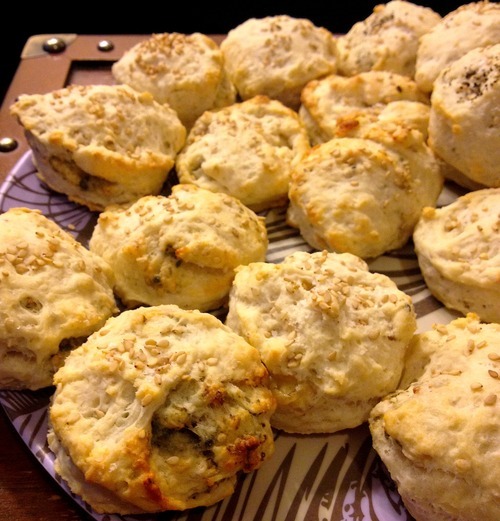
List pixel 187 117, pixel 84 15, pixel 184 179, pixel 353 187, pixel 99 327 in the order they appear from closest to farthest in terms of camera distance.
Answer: pixel 99 327 < pixel 353 187 < pixel 184 179 < pixel 187 117 < pixel 84 15

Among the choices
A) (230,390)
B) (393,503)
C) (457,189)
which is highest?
(230,390)

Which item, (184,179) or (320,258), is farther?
(184,179)

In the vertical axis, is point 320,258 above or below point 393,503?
above

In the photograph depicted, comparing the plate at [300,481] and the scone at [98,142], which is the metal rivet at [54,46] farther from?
the plate at [300,481]

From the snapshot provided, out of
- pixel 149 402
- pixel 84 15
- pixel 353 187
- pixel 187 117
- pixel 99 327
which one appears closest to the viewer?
pixel 149 402

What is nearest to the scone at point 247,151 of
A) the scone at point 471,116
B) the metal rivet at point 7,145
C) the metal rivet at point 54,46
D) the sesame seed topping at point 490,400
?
the scone at point 471,116

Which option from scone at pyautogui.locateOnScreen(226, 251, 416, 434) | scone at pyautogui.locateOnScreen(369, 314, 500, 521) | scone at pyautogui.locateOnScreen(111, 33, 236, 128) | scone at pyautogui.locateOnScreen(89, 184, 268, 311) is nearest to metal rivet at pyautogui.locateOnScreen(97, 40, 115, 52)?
scone at pyautogui.locateOnScreen(111, 33, 236, 128)

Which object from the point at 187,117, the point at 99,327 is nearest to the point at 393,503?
the point at 99,327

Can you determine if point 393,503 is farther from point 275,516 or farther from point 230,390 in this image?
point 230,390

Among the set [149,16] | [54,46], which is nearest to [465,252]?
[54,46]
